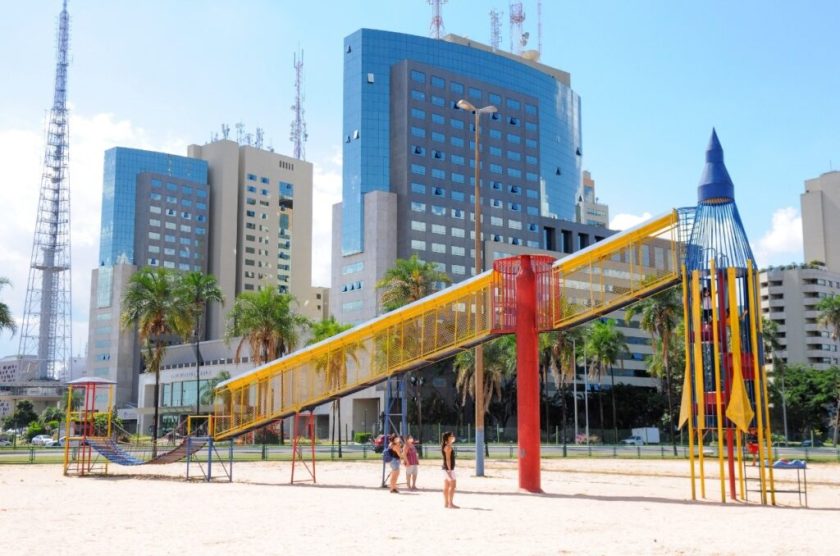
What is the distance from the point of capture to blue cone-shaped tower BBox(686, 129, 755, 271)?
24250 mm

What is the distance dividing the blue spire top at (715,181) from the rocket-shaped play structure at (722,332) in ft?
0.09

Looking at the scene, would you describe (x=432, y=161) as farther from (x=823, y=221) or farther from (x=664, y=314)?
(x=823, y=221)

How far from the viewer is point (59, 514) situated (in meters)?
20.0

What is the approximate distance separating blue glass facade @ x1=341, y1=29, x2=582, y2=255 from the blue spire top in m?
97.1

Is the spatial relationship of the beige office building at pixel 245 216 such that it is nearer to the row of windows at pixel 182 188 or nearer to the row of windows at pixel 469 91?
the row of windows at pixel 182 188

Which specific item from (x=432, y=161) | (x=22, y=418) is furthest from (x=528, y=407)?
(x=22, y=418)

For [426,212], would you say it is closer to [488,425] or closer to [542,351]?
[488,425]

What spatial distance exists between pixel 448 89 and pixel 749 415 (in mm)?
115495

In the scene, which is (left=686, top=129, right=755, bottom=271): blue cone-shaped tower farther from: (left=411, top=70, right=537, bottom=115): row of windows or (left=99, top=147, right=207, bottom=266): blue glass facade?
(left=99, top=147, right=207, bottom=266): blue glass facade

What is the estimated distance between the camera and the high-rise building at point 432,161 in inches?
4806

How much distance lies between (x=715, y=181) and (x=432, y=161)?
10543 centimetres

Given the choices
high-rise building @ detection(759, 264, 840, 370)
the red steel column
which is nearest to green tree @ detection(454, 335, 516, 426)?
the red steel column

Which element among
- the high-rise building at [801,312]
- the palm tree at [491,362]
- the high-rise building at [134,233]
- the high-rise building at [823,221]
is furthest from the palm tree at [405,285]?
the high-rise building at [823,221]

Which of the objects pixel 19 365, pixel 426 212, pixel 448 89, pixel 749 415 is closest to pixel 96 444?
pixel 749 415
